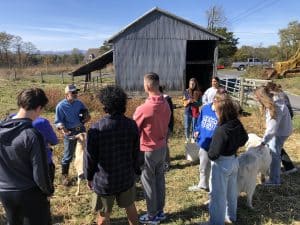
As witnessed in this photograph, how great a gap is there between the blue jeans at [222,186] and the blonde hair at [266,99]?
132cm

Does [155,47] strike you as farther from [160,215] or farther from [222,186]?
[222,186]

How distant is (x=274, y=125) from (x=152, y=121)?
2024 mm

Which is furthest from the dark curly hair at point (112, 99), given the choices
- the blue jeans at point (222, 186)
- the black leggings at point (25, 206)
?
the blue jeans at point (222, 186)

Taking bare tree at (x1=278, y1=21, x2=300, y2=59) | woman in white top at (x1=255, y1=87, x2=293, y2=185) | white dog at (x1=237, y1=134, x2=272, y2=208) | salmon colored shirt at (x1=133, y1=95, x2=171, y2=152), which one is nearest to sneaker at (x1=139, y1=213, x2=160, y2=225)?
salmon colored shirt at (x1=133, y1=95, x2=171, y2=152)

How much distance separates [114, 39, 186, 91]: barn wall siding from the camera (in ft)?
59.8

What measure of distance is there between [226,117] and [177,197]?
6.67 feet

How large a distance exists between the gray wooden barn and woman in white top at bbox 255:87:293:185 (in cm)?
1308

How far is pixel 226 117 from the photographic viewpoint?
4.01 meters

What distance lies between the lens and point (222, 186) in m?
4.23

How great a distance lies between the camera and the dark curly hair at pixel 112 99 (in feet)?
11.1

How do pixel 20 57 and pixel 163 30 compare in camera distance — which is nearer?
pixel 163 30

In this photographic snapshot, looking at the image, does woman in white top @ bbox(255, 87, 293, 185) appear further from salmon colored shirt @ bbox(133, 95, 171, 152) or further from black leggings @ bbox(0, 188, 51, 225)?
black leggings @ bbox(0, 188, 51, 225)

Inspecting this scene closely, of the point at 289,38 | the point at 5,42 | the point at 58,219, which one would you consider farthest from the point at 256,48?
the point at 58,219

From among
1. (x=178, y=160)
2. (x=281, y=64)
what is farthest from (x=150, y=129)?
(x=281, y=64)
